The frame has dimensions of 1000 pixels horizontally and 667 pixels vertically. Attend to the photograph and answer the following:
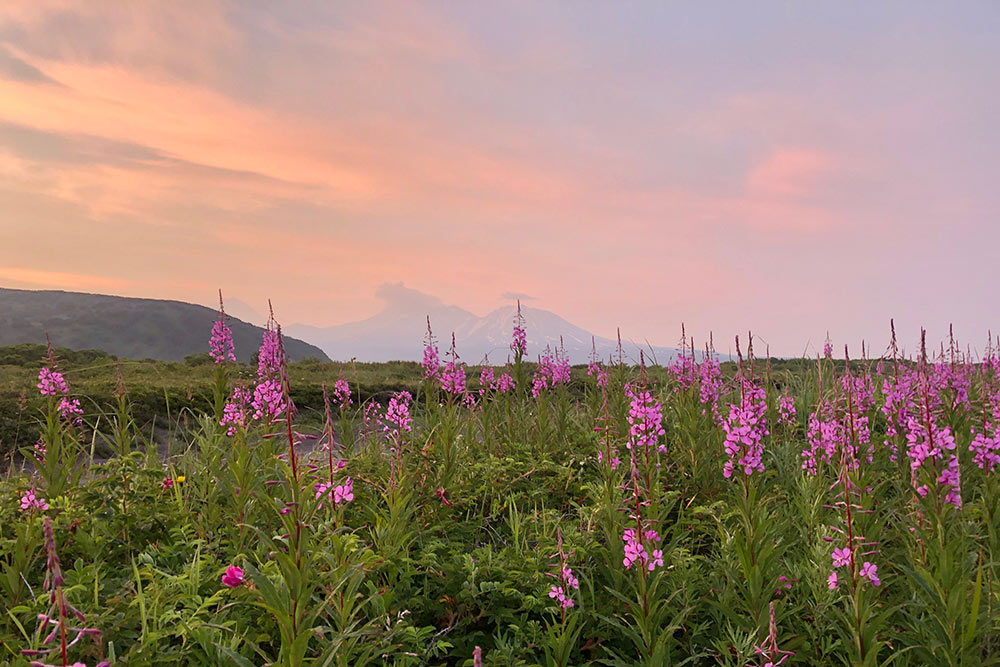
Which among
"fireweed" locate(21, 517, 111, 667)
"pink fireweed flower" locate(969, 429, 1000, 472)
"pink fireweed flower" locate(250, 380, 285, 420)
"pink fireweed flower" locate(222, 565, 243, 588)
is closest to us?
"fireweed" locate(21, 517, 111, 667)

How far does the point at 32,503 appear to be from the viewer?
4301 millimetres

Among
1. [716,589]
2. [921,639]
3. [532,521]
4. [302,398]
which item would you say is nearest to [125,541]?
[532,521]

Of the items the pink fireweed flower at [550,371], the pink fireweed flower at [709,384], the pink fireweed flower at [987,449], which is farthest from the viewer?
the pink fireweed flower at [550,371]

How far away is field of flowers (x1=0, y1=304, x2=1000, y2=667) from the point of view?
10.6ft

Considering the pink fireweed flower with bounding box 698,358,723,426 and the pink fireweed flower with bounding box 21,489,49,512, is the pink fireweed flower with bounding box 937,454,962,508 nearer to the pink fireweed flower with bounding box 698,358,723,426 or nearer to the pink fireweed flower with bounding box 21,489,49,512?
the pink fireweed flower with bounding box 698,358,723,426

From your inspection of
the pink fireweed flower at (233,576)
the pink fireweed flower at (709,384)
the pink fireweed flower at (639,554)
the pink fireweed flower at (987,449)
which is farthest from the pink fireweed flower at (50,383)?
the pink fireweed flower at (987,449)

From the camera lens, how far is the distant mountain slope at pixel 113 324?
119 meters

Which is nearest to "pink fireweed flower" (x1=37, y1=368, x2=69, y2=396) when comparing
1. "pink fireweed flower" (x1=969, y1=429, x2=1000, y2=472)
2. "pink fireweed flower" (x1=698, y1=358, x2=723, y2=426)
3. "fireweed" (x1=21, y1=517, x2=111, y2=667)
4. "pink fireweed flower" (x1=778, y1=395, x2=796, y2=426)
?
"fireweed" (x1=21, y1=517, x2=111, y2=667)

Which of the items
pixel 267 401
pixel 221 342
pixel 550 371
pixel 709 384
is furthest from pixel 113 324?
pixel 709 384

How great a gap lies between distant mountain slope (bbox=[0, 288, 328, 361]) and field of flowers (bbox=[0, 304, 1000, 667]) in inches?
4465

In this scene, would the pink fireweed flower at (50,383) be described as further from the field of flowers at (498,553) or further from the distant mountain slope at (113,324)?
the distant mountain slope at (113,324)

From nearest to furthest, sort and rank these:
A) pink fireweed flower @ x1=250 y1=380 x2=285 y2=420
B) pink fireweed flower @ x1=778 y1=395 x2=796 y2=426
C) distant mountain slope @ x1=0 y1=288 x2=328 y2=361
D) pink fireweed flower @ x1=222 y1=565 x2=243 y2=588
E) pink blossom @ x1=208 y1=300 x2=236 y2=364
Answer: pink fireweed flower @ x1=222 y1=565 x2=243 y2=588
pink fireweed flower @ x1=250 y1=380 x2=285 y2=420
pink blossom @ x1=208 y1=300 x2=236 y2=364
pink fireweed flower @ x1=778 y1=395 x2=796 y2=426
distant mountain slope @ x1=0 y1=288 x2=328 y2=361

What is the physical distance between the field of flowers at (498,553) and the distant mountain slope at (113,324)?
11342 cm

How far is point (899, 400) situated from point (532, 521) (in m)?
4.03
